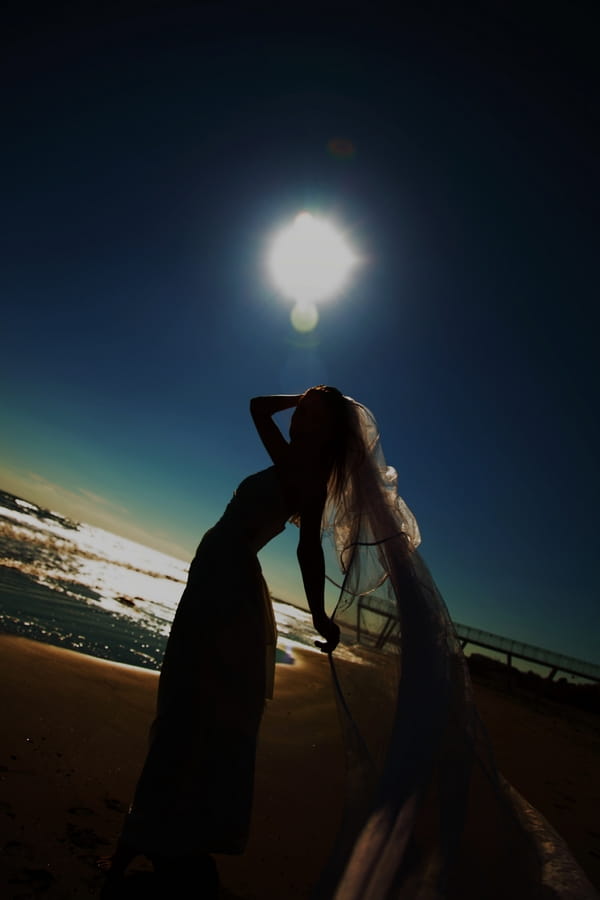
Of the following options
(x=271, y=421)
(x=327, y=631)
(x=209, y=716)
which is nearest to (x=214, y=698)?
(x=209, y=716)

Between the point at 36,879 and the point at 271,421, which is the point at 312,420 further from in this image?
the point at 36,879

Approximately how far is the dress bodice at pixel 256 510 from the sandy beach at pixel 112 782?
62.9 inches

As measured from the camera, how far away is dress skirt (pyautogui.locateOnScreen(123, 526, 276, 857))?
1720 millimetres

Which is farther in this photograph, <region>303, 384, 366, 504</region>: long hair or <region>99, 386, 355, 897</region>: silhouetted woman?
<region>303, 384, 366, 504</region>: long hair

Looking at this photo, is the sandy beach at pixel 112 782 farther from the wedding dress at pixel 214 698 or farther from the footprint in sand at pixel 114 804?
the wedding dress at pixel 214 698

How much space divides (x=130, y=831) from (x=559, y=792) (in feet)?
16.4

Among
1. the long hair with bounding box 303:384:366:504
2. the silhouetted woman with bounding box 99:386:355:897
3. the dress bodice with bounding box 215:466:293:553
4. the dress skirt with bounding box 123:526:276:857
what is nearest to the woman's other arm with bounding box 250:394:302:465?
the silhouetted woman with bounding box 99:386:355:897

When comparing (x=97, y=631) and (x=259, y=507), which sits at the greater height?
(x=259, y=507)

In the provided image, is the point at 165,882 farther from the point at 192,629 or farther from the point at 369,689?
the point at 369,689

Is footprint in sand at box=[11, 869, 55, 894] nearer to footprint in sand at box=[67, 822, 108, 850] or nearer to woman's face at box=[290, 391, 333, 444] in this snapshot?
footprint in sand at box=[67, 822, 108, 850]

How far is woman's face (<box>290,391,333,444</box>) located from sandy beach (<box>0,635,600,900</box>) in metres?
2.15

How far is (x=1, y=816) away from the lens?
2.14 meters

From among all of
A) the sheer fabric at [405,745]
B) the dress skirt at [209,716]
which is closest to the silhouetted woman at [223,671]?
the dress skirt at [209,716]

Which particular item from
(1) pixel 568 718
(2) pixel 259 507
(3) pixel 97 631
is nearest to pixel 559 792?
(2) pixel 259 507
